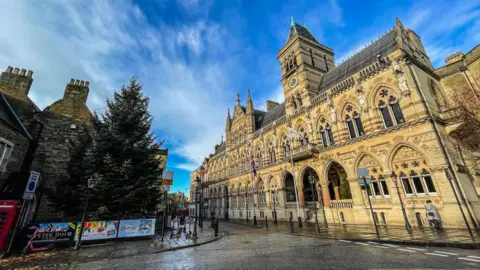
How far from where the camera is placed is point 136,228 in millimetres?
13516

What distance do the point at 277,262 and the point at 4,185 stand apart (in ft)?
57.2

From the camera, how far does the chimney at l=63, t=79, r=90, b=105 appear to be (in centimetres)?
1859

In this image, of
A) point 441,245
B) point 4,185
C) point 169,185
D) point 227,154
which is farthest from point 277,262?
point 227,154

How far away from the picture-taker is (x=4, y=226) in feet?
33.3

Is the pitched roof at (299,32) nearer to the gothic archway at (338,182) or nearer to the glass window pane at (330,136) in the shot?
the glass window pane at (330,136)

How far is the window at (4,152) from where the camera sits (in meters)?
12.3

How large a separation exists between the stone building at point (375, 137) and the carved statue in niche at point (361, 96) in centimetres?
8

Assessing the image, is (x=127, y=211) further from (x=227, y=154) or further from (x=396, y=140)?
→ (x=227, y=154)

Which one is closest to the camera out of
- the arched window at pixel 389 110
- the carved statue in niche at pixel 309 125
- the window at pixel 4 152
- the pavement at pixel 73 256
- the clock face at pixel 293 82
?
the pavement at pixel 73 256

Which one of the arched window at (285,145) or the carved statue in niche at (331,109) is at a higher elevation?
the carved statue in niche at (331,109)

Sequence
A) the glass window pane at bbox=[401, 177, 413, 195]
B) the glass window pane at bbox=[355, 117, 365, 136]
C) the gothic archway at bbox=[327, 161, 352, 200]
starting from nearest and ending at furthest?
1. the glass window pane at bbox=[401, 177, 413, 195]
2. the glass window pane at bbox=[355, 117, 365, 136]
3. the gothic archway at bbox=[327, 161, 352, 200]

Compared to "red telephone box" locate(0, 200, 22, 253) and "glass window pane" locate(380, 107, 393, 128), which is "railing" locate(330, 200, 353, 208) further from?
"red telephone box" locate(0, 200, 22, 253)

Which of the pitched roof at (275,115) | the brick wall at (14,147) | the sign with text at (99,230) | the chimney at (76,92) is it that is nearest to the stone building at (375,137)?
the pitched roof at (275,115)

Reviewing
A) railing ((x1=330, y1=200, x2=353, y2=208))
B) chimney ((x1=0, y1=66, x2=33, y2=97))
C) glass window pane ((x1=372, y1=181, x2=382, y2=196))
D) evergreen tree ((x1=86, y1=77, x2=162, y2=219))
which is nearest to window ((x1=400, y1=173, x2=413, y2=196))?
glass window pane ((x1=372, y1=181, x2=382, y2=196))
